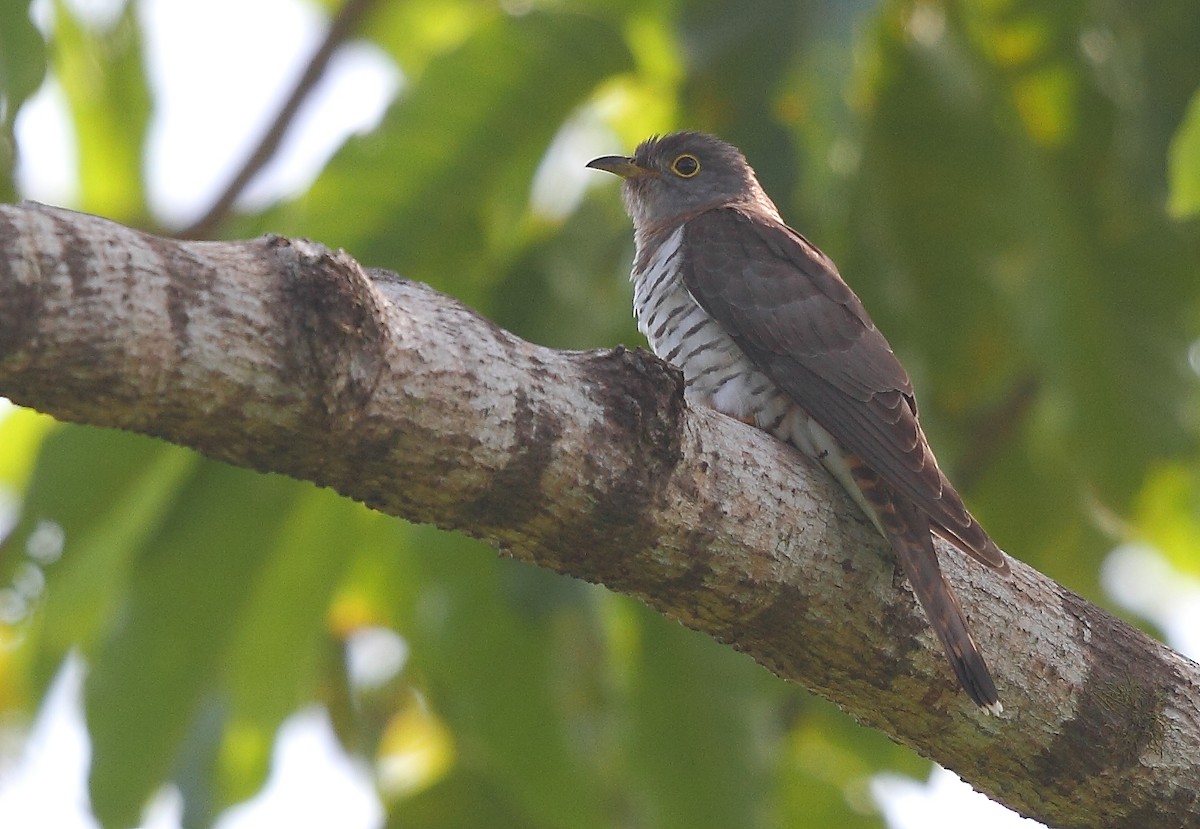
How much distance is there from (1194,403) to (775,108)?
1476 millimetres

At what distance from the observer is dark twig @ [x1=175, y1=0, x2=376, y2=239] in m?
4.57

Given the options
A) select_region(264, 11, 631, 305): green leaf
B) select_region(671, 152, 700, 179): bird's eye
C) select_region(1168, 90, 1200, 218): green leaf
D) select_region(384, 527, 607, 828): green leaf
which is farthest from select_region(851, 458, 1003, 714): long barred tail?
select_region(671, 152, 700, 179): bird's eye

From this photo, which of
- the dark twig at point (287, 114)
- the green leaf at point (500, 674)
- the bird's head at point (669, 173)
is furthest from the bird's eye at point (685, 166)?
the green leaf at point (500, 674)

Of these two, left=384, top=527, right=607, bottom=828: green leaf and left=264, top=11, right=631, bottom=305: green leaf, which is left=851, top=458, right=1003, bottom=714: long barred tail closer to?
left=384, top=527, right=607, bottom=828: green leaf

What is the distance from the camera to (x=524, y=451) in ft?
7.38

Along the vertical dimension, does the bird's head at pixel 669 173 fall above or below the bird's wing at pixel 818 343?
above

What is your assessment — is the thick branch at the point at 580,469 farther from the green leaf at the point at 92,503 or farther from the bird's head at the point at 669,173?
the bird's head at the point at 669,173

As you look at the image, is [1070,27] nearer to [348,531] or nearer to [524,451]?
[348,531]

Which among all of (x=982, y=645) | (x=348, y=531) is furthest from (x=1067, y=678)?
(x=348, y=531)

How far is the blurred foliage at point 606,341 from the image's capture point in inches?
141

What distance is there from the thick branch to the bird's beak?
6.79 ft

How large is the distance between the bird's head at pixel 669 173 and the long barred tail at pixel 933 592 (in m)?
1.90

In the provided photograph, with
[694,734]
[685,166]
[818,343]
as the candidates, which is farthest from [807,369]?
[685,166]

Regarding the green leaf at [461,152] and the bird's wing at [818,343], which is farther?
the green leaf at [461,152]
